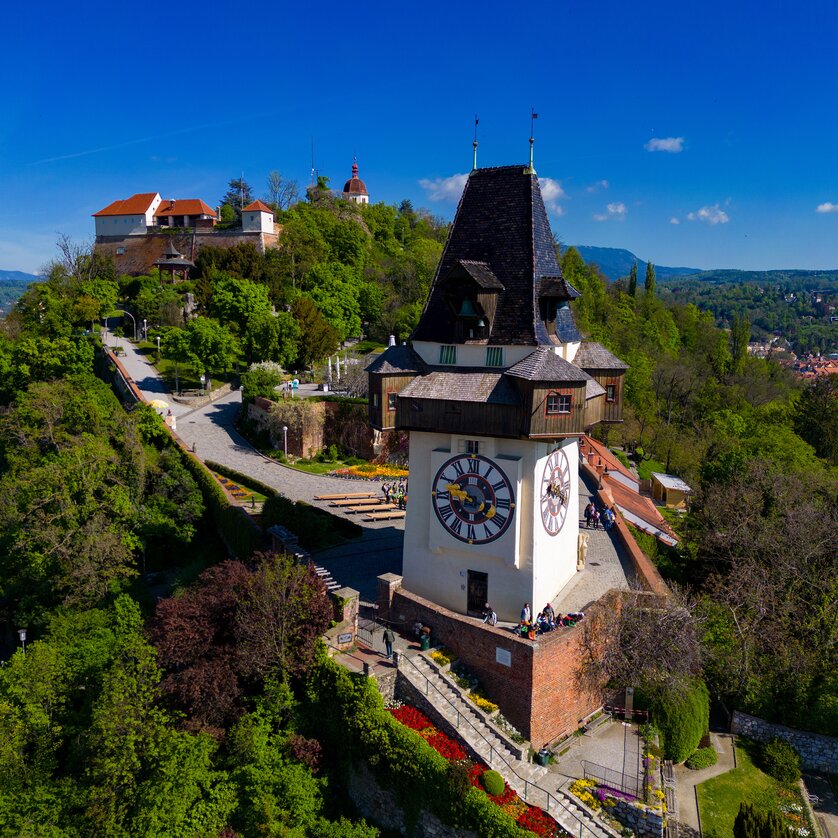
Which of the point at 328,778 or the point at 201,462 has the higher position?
the point at 201,462

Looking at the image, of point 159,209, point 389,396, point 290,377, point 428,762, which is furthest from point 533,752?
point 159,209

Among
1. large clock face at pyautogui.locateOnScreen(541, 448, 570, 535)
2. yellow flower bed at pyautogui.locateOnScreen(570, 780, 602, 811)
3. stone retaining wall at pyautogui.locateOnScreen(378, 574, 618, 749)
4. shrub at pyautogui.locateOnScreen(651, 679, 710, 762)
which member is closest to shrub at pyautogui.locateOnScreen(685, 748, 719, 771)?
shrub at pyautogui.locateOnScreen(651, 679, 710, 762)

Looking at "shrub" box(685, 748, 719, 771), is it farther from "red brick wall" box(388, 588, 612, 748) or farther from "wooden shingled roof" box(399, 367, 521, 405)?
"wooden shingled roof" box(399, 367, 521, 405)

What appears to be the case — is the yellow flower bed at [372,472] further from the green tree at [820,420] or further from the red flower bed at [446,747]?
the green tree at [820,420]

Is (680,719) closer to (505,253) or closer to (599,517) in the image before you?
(599,517)

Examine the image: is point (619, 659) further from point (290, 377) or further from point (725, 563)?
point (290, 377)

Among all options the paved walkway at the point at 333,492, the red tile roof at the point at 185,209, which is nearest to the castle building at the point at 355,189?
the red tile roof at the point at 185,209
